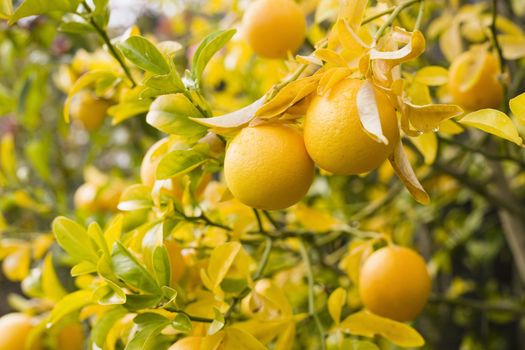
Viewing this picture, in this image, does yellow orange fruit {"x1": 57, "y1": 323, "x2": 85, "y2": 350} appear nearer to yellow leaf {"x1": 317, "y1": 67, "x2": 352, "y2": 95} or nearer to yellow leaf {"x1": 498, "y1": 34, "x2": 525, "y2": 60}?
yellow leaf {"x1": 317, "y1": 67, "x2": 352, "y2": 95}

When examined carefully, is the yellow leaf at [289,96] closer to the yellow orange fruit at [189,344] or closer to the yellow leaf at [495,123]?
the yellow leaf at [495,123]

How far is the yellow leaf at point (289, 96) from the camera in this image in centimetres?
50

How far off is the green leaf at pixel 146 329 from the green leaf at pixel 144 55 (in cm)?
25

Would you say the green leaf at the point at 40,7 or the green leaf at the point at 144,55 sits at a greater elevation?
the green leaf at the point at 40,7

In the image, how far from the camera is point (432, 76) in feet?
2.28

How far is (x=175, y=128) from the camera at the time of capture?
1.86ft

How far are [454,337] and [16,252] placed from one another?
139 cm

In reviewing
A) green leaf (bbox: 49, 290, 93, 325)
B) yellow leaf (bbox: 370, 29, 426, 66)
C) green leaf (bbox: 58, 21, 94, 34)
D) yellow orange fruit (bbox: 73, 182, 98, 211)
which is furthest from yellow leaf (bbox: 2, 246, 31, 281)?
yellow leaf (bbox: 370, 29, 426, 66)

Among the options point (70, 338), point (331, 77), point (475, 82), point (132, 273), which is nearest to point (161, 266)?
point (132, 273)

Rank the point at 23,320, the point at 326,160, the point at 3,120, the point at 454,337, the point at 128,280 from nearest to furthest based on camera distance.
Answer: the point at 326,160
the point at 128,280
the point at 23,320
the point at 454,337
the point at 3,120

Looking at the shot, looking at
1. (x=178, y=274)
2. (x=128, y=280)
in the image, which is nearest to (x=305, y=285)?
(x=178, y=274)

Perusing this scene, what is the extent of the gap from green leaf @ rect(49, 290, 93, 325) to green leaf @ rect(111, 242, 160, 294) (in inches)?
4.1

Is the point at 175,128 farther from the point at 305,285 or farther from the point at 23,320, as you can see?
the point at 305,285

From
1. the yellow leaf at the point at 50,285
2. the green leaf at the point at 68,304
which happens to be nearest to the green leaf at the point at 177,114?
the green leaf at the point at 68,304
